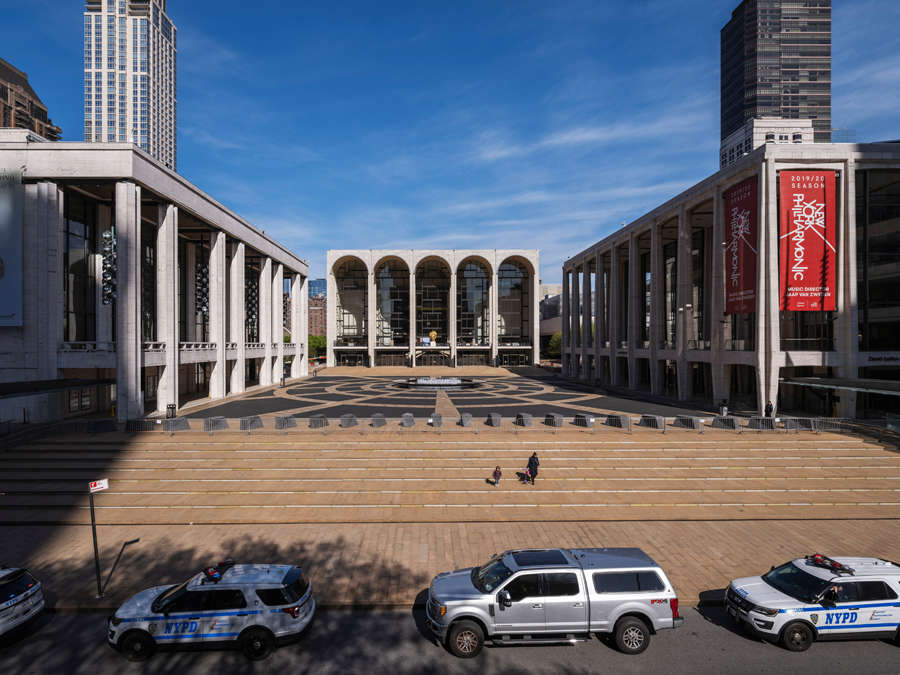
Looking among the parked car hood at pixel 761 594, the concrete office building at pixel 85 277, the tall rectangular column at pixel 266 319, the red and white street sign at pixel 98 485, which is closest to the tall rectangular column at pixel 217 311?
the concrete office building at pixel 85 277

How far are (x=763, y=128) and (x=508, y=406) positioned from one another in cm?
11432

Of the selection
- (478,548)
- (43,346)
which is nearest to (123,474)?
(43,346)

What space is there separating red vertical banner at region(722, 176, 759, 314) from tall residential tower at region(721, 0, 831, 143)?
162096mm

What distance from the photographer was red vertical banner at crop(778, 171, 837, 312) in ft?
99.5

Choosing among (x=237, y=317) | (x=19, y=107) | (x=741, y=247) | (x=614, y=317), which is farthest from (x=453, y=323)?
(x=19, y=107)

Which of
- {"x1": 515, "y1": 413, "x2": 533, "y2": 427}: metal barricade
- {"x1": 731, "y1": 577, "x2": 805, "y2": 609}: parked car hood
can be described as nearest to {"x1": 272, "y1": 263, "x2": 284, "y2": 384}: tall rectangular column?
{"x1": 515, "y1": 413, "x2": 533, "y2": 427}: metal barricade

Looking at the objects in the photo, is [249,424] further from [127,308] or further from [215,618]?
[215,618]

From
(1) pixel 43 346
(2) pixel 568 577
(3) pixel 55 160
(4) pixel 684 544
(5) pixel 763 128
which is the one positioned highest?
(5) pixel 763 128

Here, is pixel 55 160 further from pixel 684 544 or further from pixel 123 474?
pixel 684 544

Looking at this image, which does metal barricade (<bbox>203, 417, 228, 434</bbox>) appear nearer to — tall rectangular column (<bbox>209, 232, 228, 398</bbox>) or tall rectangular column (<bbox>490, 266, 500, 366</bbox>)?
tall rectangular column (<bbox>209, 232, 228, 398</bbox>)

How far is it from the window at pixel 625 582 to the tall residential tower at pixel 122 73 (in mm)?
224300

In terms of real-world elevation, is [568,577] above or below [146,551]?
above

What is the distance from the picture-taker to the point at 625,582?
9.47 metres

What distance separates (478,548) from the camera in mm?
14039
